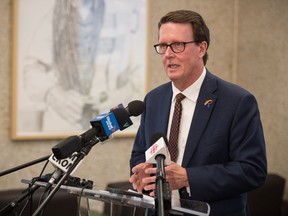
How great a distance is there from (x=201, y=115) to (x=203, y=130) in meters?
0.08

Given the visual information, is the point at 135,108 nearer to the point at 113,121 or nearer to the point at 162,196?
the point at 113,121

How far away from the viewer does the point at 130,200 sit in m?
1.62

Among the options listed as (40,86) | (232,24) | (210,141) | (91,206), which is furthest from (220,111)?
(232,24)

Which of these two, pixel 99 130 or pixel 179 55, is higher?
pixel 179 55

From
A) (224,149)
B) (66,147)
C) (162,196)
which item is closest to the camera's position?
(162,196)

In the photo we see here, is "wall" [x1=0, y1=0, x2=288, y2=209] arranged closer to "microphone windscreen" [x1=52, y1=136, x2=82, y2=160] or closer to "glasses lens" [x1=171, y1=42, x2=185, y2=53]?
"glasses lens" [x1=171, y1=42, x2=185, y2=53]

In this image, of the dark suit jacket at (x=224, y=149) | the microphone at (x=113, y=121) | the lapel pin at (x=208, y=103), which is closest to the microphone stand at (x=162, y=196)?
the microphone at (x=113, y=121)

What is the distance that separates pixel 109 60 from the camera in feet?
13.8

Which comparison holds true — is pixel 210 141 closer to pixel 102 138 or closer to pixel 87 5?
pixel 102 138

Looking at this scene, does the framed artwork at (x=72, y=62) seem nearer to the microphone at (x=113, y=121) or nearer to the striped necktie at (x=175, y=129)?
the striped necktie at (x=175, y=129)

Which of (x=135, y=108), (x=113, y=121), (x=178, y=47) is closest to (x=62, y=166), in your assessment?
(x=113, y=121)

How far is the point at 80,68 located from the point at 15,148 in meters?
0.84

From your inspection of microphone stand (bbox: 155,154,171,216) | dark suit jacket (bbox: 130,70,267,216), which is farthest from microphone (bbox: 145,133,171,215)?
dark suit jacket (bbox: 130,70,267,216)

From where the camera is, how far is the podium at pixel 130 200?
154cm
